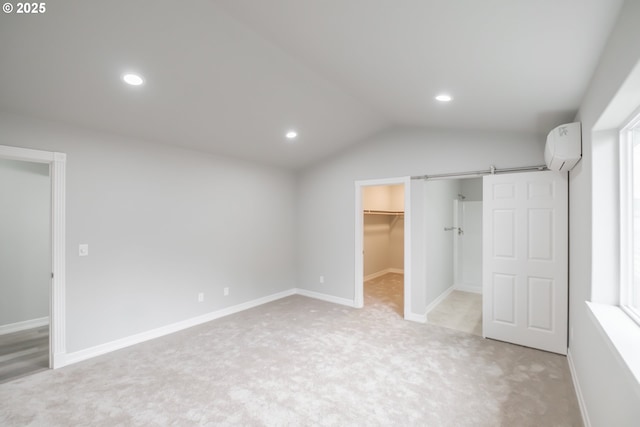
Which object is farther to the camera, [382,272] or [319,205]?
[382,272]

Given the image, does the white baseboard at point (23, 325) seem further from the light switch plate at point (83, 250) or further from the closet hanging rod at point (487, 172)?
the closet hanging rod at point (487, 172)

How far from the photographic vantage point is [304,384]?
100 inches

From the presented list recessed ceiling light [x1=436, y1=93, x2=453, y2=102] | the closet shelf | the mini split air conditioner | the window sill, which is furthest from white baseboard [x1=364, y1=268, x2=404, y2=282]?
the window sill

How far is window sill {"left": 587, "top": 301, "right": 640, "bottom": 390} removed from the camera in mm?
1280

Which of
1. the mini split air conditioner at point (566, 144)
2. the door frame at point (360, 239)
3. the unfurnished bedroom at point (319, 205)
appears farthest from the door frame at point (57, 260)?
the mini split air conditioner at point (566, 144)

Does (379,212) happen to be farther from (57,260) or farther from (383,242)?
(57,260)

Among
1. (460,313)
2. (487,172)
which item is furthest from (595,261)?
(460,313)

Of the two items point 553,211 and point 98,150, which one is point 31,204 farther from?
point 553,211

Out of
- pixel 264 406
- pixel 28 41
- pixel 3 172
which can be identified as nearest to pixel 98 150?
pixel 28 41

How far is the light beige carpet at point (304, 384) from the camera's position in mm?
2135

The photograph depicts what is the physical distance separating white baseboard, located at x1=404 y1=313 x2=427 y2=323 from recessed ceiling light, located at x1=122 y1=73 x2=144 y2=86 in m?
4.26

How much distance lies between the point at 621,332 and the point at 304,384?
221 cm

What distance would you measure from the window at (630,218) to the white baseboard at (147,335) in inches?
171

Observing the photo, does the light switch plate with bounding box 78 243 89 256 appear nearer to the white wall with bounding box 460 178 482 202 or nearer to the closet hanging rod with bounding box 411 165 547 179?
the closet hanging rod with bounding box 411 165 547 179
